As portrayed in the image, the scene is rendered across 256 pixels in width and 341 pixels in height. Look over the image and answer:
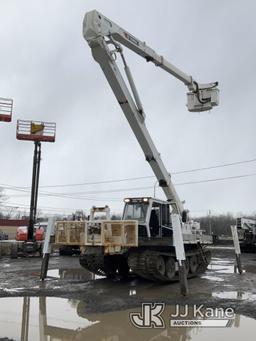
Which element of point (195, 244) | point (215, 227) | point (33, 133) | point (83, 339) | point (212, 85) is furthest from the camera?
point (215, 227)

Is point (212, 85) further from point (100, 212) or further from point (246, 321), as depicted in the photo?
point (246, 321)

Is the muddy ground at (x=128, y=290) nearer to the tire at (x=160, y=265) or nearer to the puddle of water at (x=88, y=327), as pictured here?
the tire at (x=160, y=265)

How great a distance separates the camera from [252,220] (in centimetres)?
4050

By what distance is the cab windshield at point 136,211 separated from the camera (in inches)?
605

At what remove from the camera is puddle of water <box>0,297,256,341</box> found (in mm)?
8180

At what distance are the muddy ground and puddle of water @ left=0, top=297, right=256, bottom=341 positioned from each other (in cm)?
59

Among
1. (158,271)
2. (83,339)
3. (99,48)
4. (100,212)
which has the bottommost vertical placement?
(83,339)

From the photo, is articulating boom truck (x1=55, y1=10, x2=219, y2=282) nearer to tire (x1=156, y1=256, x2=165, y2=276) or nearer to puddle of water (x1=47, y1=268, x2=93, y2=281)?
tire (x1=156, y1=256, x2=165, y2=276)

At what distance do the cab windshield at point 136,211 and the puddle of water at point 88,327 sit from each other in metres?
5.08

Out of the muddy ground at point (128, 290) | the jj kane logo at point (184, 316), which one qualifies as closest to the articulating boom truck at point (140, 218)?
the muddy ground at point (128, 290)

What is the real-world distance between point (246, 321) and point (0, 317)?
17.2 ft

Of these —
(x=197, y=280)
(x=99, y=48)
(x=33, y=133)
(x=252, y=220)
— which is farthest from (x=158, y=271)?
(x=252, y=220)

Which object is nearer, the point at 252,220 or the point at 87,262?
the point at 87,262

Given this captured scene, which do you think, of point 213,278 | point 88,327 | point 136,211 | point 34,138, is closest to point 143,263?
point 136,211
